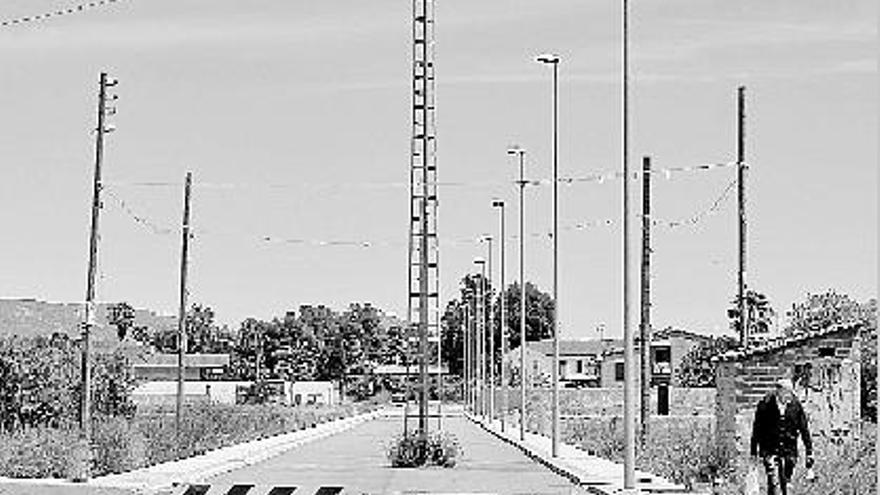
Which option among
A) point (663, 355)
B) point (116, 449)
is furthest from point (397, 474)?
point (663, 355)

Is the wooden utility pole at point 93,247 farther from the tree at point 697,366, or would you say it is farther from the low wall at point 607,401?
the tree at point 697,366

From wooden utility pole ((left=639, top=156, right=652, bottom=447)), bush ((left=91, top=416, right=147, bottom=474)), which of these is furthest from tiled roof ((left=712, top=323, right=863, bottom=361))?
wooden utility pole ((left=639, top=156, right=652, bottom=447))

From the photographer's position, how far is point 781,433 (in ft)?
78.8

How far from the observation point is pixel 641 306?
55781mm

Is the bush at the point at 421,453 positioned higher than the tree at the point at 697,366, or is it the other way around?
the tree at the point at 697,366

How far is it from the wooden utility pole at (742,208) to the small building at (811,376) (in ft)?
45.0

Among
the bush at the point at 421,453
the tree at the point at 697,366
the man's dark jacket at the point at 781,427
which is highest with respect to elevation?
the tree at the point at 697,366

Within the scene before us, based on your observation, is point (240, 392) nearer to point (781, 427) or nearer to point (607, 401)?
point (607, 401)

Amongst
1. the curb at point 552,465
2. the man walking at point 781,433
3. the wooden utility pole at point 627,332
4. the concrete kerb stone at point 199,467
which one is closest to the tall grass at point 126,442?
the concrete kerb stone at point 199,467

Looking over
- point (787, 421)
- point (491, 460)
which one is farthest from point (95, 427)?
point (787, 421)

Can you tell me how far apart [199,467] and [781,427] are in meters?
20.3

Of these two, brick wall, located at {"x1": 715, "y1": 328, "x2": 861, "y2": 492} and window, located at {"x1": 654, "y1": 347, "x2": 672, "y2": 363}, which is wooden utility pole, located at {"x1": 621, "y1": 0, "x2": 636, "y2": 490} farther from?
window, located at {"x1": 654, "y1": 347, "x2": 672, "y2": 363}

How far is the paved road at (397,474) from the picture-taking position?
34.1 meters

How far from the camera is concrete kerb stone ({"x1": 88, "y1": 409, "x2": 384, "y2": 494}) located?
32.8 m
